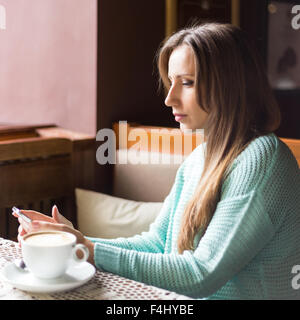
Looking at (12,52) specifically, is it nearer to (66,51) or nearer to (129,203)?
(66,51)

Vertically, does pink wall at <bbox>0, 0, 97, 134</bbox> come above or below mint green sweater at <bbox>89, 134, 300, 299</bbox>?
above

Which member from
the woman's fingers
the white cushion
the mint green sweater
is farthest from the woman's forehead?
the white cushion

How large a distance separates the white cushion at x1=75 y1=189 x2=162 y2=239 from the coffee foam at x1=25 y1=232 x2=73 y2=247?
3.74ft

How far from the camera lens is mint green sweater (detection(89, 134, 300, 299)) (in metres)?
1.05

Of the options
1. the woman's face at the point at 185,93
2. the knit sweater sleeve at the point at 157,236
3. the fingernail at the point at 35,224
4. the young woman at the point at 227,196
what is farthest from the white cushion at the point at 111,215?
the fingernail at the point at 35,224

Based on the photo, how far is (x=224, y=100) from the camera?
1.18 metres

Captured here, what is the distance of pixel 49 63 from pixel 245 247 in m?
1.74

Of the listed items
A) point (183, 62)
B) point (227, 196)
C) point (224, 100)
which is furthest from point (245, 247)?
point (183, 62)

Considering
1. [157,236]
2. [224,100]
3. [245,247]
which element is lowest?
[157,236]

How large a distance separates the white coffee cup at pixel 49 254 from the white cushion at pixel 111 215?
115 cm

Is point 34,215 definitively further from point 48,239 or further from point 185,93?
point 185,93

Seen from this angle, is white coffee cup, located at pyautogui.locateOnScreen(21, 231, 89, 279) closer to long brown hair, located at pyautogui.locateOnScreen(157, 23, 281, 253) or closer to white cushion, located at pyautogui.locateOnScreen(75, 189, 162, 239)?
long brown hair, located at pyautogui.locateOnScreen(157, 23, 281, 253)

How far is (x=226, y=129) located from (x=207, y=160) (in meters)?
0.08

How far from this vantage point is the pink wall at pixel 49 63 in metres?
2.38
